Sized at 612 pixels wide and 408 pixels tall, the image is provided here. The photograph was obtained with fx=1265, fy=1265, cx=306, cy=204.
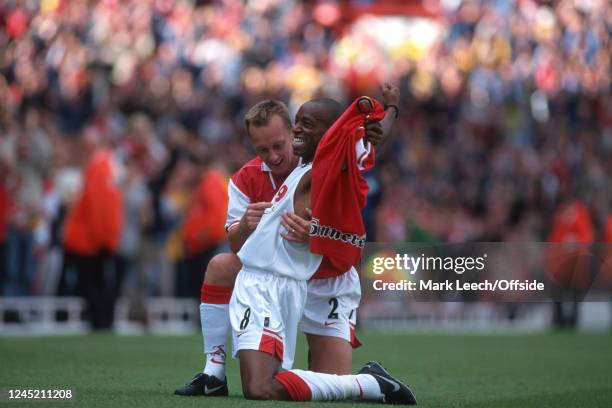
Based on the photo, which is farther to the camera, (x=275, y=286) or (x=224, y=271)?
(x=224, y=271)

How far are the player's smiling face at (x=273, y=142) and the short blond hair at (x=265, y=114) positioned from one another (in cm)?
2

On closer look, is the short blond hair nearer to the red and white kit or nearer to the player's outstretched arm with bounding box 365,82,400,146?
the red and white kit

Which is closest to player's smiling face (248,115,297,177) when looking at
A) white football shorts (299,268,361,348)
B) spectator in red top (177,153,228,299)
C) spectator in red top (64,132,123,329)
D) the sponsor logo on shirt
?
the sponsor logo on shirt

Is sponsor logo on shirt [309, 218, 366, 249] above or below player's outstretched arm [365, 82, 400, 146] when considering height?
below

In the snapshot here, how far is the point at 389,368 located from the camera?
9.52 metres

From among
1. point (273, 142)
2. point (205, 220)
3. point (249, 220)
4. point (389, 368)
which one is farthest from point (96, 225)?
point (249, 220)

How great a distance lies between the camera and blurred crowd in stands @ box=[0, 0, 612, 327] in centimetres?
1453

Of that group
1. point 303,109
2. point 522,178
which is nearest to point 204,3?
point 522,178

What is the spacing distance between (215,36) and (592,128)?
782 centimetres

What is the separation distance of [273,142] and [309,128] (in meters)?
0.32

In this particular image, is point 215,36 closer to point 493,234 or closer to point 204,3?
point 204,3

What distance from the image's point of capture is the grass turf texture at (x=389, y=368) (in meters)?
6.64

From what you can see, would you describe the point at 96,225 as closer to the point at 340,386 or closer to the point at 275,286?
the point at 275,286

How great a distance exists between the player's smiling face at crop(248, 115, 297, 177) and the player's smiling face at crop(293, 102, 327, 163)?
22cm
